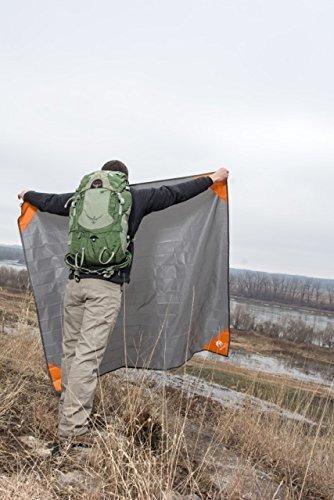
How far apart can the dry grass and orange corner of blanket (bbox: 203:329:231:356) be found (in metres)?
0.65

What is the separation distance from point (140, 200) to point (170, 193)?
290mm

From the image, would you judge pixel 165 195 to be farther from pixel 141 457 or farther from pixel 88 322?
pixel 141 457

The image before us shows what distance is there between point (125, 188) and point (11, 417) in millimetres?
2029

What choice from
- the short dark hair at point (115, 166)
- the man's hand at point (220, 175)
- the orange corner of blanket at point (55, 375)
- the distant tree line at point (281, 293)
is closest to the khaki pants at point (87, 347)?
the orange corner of blanket at point (55, 375)

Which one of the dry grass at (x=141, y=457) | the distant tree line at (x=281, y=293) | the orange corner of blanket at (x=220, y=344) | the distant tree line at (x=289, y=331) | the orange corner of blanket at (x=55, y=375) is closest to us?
the dry grass at (x=141, y=457)

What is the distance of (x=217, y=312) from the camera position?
4.45 m

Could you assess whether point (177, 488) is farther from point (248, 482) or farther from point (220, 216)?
point (220, 216)

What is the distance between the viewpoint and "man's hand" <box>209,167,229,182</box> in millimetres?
4208

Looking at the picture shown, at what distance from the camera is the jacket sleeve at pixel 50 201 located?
3917mm

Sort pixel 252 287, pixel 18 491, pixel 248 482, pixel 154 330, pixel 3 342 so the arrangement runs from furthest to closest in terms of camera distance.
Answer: pixel 252 287, pixel 3 342, pixel 154 330, pixel 248 482, pixel 18 491

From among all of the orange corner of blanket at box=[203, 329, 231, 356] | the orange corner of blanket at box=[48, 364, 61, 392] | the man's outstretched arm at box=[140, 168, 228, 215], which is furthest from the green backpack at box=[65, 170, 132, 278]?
the orange corner of blanket at box=[203, 329, 231, 356]

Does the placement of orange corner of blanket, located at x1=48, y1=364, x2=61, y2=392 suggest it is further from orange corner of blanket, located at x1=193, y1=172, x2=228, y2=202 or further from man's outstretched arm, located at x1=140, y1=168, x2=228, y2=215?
orange corner of blanket, located at x1=193, y1=172, x2=228, y2=202

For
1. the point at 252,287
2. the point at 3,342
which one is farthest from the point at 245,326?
the point at 252,287

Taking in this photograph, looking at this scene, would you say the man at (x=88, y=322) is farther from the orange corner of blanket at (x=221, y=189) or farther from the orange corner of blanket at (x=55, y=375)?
the orange corner of blanket at (x=221, y=189)
